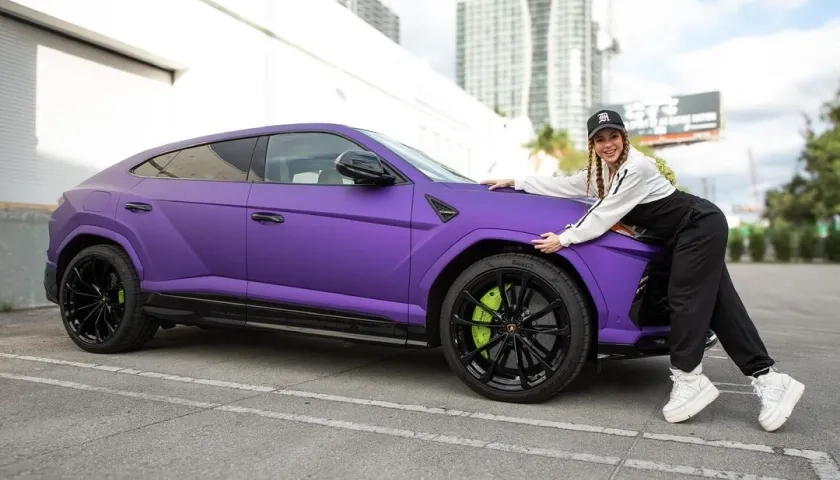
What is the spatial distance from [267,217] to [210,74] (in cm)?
883

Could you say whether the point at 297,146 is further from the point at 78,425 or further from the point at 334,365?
the point at 78,425

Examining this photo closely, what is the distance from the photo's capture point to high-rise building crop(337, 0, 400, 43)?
1938cm

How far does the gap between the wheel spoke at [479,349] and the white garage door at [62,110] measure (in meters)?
7.25

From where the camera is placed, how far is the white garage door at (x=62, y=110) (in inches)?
328

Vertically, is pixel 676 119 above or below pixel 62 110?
above

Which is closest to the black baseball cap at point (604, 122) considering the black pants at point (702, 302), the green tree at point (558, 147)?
the black pants at point (702, 302)

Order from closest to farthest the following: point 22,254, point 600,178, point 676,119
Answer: point 600,178
point 22,254
point 676,119

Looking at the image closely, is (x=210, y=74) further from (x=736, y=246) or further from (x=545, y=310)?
(x=736, y=246)

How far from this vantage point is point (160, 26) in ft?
34.7

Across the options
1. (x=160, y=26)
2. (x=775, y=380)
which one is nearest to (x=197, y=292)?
(x=775, y=380)

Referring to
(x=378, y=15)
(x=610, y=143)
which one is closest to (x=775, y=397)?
(x=610, y=143)

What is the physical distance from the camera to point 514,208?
3.61 m

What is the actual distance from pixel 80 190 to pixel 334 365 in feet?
7.58

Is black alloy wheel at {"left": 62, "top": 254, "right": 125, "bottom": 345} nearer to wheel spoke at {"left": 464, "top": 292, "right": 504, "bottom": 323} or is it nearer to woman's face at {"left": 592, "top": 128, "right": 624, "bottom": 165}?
wheel spoke at {"left": 464, "top": 292, "right": 504, "bottom": 323}
